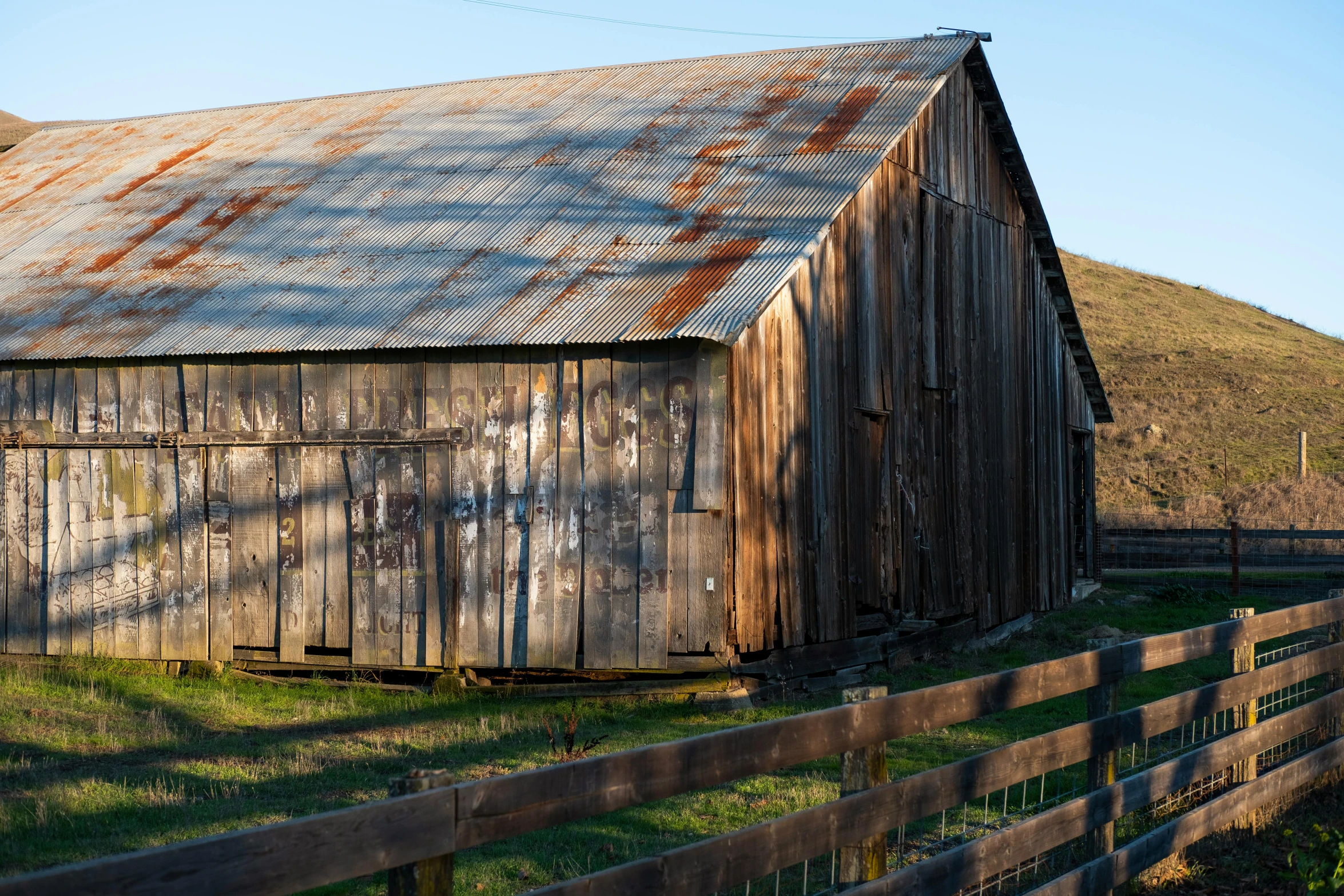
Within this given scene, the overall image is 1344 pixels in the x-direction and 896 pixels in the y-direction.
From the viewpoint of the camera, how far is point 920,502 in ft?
47.1

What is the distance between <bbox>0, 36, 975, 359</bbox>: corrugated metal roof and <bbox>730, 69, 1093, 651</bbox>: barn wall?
27.8 inches

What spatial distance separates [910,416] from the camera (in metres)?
14.2

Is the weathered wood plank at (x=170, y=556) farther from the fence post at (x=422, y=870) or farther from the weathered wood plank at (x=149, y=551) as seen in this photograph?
the fence post at (x=422, y=870)

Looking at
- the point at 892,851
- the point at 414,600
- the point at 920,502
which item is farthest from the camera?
the point at 920,502

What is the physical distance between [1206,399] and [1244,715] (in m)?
42.8

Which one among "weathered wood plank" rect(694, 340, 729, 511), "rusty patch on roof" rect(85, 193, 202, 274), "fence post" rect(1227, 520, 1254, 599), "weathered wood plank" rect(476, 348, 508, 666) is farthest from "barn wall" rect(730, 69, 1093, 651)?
"rusty patch on roof" rect(85, 193, 202, 274)

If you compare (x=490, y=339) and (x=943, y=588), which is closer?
(x=490, y=339)

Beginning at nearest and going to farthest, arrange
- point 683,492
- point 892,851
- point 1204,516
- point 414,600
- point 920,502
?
point 892,851 < point 683,492 < point 414,600 < point 920,502 < point 1204,516

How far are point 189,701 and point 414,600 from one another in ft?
7.21

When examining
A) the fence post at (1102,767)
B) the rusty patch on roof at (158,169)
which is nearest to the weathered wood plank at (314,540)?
the rusty patch on roof at (158,169)

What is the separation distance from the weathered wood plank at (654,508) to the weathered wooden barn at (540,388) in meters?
0.03

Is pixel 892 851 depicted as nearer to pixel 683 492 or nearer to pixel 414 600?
pixel 683 492

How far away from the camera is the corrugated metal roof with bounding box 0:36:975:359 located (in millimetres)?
11961

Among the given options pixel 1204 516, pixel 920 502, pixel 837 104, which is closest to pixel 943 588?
pixel 920 502
